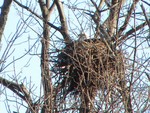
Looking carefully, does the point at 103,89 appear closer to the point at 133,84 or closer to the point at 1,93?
the point at 133,84

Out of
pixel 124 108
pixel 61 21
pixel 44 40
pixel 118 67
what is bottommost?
pixel 124 108

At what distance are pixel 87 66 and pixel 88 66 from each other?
0.06 m

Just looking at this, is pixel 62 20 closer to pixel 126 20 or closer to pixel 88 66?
pixel 126 20

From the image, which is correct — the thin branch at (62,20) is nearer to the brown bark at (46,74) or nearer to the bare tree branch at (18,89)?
the brown bark at (46,74)

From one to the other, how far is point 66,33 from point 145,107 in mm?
2438

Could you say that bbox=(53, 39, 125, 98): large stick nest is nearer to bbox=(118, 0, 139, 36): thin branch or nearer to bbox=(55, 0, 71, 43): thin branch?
bbox=(118, 0, 139, 36): thin branch

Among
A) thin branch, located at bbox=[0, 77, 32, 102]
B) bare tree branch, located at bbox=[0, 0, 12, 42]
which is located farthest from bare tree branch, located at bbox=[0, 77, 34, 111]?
bare tree branch, located at bbox=[0, 0, 12, 42]

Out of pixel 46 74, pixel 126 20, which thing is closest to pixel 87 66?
pixel 46 74

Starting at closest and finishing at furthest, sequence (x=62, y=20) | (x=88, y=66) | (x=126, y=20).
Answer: (x=88, y=66) < (x=126, y=20) < (x=62, y=20)

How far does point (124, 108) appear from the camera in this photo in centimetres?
955

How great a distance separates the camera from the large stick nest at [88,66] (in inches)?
401

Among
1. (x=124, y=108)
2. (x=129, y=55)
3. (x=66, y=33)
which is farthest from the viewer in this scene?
(x=66, y=33)

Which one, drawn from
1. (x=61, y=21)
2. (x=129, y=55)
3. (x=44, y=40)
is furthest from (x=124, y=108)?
(x=61, y=21)

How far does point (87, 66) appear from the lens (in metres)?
10.5
